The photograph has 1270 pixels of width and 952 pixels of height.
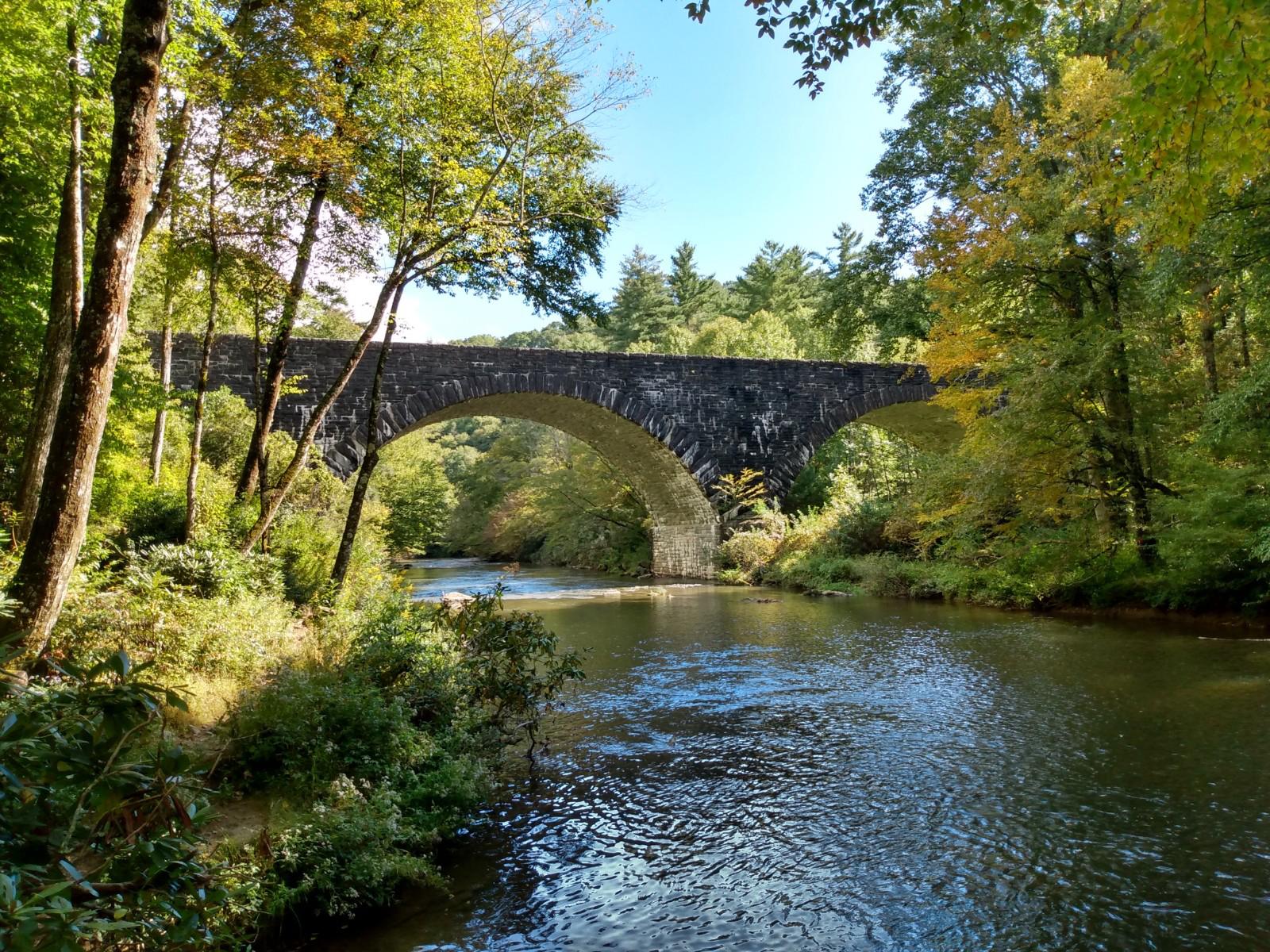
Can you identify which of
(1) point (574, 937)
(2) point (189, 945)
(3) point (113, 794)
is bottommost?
(1) point (574, 937)

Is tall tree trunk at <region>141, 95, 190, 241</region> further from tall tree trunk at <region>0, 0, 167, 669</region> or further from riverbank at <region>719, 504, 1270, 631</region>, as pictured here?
riverbank at <region>719, 504, 1270, 631</region>

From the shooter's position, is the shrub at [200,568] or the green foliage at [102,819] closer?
the green foliage at [102,819]

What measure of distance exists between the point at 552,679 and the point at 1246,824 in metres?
3.52

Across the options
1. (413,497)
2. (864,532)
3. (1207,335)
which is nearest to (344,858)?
(1207,335)

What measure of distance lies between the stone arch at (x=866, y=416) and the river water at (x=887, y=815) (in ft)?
35.0

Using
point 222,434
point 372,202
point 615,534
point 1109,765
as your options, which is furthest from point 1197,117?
point 615,534

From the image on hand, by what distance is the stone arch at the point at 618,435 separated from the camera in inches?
566

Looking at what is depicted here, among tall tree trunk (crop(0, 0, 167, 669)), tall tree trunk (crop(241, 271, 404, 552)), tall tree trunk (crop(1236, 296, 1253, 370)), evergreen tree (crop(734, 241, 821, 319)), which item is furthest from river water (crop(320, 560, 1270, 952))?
evergreen tree (crop(734, 241, 821, 319))

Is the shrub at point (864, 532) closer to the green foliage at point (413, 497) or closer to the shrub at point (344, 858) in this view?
the shrub at point (344, 858)

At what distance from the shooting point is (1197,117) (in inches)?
99.9

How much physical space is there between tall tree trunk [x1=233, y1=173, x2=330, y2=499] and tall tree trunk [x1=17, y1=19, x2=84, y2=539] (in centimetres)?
212

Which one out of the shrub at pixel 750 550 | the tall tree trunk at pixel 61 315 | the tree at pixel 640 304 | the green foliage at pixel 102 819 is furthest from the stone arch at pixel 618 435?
the tree at pixel 640 304

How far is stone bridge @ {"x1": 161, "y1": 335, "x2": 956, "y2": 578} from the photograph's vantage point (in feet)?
44.7

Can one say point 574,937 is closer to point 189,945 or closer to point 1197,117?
point 189,945
